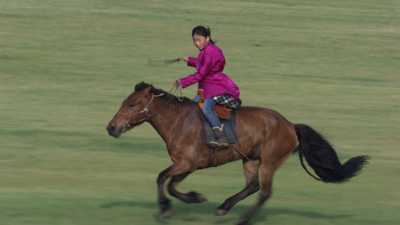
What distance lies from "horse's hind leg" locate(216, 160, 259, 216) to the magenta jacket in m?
0.84

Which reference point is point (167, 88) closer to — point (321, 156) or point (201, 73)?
point (321, 156)

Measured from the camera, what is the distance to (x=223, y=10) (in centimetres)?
3812

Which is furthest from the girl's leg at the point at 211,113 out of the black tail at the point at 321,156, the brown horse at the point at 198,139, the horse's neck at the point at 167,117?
the black tail at the point at 321,156

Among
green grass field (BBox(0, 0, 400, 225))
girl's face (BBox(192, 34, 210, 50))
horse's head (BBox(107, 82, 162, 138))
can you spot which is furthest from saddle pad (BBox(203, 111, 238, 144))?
green grass field (BBox(0, 0, 400, 225))

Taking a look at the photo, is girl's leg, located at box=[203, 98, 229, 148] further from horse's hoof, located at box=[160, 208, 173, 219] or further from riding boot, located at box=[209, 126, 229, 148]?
horse's hoof, located at box=[160, 208, 173, 219]

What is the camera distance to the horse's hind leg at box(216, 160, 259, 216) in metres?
12.5

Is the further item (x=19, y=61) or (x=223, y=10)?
(x=223, y=10)

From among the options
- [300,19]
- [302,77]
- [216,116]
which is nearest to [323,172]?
[216,116]

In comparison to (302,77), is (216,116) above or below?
above

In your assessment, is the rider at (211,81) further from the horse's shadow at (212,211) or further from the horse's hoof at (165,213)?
the horse's shadow at (212,211)

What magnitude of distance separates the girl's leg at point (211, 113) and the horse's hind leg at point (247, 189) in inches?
27.3

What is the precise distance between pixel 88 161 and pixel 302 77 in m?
11.3

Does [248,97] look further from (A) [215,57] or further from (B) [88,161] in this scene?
(A) [215,57]

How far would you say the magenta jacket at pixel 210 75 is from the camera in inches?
478
